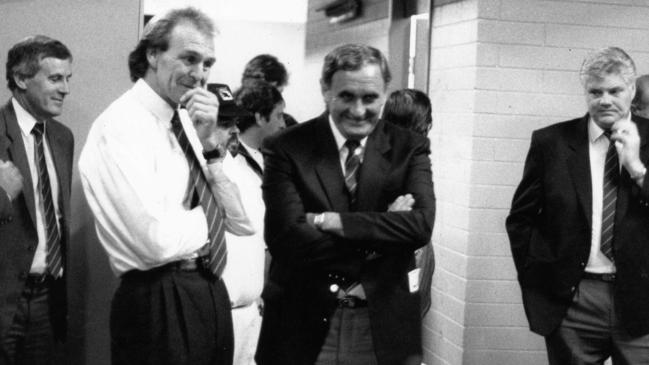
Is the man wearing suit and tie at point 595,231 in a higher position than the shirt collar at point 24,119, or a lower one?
lower

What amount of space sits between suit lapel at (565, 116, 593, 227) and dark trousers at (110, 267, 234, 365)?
1535 mm

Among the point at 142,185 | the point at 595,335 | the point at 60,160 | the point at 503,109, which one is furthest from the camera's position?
A: the point at 503,109

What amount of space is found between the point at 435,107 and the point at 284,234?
7.93ft

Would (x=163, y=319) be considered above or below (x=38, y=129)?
below

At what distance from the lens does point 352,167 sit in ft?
9.85

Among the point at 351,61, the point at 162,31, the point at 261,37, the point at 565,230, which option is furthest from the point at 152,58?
the point at 261,37

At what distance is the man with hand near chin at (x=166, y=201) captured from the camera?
8.86ft

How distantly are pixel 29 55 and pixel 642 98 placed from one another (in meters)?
2.70

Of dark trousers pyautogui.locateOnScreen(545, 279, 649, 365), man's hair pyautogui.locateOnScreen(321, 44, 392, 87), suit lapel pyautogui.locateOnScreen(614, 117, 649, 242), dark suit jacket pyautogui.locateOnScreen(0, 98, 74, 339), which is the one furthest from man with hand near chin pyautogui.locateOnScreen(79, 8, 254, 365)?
suit lapel pyautogui.locateOnScreen(614, 117, 649, 242)

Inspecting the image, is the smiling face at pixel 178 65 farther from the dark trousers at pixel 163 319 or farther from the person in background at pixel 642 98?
the person in background at pixel 642 98

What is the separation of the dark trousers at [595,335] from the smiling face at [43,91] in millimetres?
2186

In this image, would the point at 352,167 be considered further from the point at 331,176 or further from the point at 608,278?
the point at 608,278

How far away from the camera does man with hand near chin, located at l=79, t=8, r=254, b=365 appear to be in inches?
106

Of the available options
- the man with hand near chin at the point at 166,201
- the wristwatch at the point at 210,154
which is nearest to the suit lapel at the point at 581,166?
the man with hand near chin at the point at 166,201
